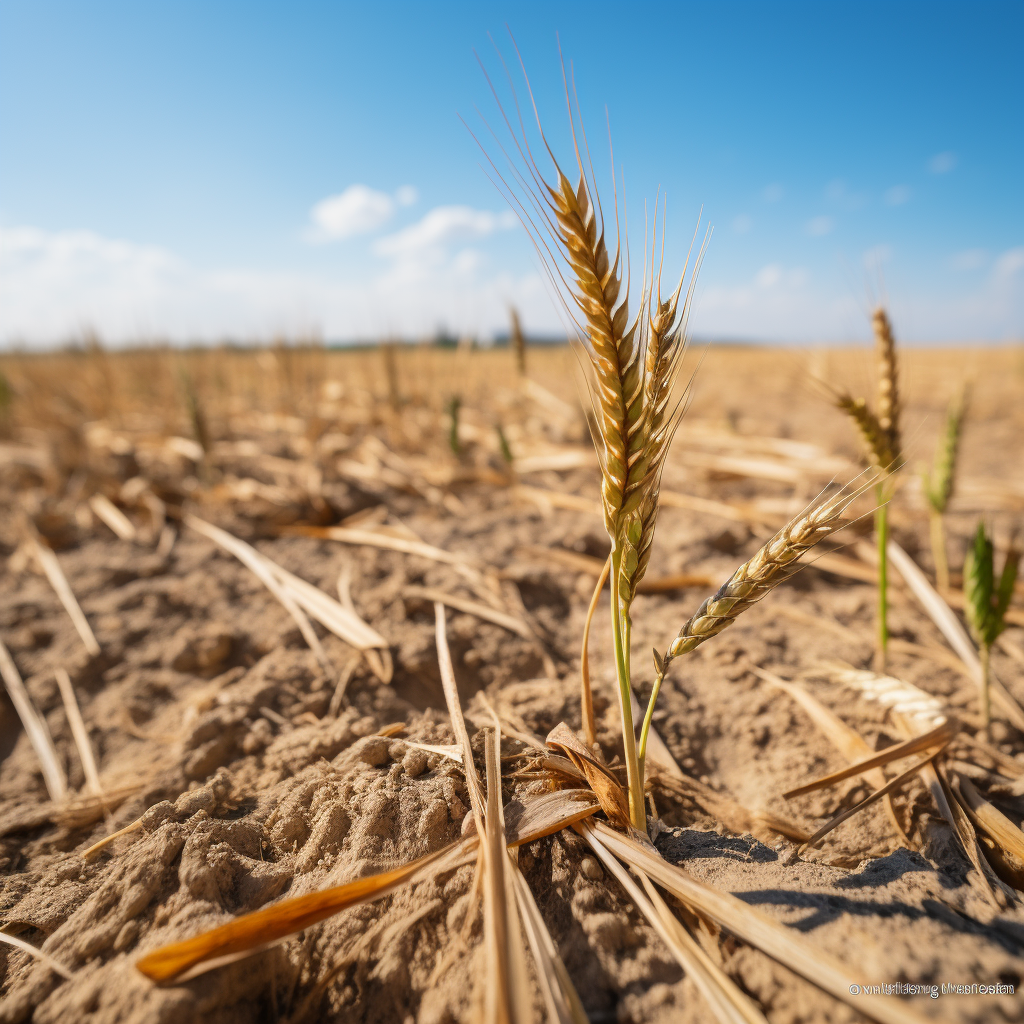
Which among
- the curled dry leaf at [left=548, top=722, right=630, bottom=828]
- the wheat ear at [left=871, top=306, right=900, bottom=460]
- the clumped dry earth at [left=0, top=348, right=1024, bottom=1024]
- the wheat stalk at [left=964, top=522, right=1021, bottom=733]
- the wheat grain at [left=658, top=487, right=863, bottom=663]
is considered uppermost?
the wheat ear at [left=871, top=306, right=900, bottom=460]

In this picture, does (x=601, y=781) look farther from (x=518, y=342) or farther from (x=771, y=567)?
(x=518, y=342)

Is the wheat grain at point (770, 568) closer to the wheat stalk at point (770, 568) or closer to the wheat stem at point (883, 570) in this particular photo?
the wheat stalk at point (770, 568)

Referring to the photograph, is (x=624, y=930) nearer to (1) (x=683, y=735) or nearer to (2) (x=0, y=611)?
(1) (x=683, y=735)

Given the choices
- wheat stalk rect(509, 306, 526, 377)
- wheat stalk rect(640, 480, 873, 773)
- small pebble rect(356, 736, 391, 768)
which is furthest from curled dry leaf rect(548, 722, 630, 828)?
wheat stalk rect(509, 306, 526, 377)

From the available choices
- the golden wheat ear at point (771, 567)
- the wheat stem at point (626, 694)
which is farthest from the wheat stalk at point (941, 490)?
the wheat stem at point (626, 694)

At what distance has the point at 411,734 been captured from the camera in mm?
1352

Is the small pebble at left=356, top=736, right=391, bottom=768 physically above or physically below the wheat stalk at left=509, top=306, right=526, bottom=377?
below

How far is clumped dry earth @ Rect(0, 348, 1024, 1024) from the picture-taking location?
82 centimetres

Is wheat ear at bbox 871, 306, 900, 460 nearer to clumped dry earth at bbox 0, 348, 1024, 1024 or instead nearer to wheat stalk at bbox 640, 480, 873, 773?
clumped dry earth at bbox 0, 348, 1024, 1024

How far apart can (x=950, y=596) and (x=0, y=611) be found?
13.0ft

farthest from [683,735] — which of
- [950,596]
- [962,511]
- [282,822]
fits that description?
[962,511]

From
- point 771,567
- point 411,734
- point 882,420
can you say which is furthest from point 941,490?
point 411,734

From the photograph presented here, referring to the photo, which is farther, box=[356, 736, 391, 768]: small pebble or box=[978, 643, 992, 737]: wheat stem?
box=[978, 643, 992, 737]: wheat stem

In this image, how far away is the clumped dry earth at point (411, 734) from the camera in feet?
2.70
